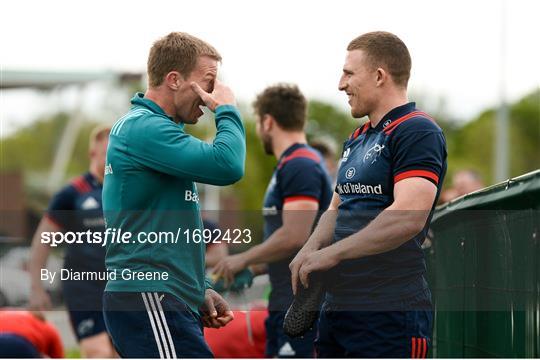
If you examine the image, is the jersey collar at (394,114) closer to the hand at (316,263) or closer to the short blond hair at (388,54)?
the short blond hair at (388,54)

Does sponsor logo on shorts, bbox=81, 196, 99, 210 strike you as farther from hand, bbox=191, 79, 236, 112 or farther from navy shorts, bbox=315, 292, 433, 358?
navy shorts, bbox=315, 292, 433, 358

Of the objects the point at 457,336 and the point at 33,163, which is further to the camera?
the point at 33,163

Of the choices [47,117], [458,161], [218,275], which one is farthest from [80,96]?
[218,275]

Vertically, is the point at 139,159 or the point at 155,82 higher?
the point at 155,82

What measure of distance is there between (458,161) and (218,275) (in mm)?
82448

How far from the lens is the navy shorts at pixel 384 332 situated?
4.66 meters

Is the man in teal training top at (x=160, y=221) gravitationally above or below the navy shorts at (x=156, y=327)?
above

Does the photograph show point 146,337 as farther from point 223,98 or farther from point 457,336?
point 457,336

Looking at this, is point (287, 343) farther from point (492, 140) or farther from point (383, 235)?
point (492, 140)

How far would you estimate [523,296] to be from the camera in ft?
15.2

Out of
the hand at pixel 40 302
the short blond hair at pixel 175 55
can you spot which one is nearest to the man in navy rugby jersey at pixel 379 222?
the short blond hair at pixel 175 55

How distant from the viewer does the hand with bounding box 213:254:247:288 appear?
668 centimetres

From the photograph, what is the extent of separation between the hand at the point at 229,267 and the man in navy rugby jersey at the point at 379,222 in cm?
179

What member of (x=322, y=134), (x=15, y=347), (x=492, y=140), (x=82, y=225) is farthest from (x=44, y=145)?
(x=15, y=347)
